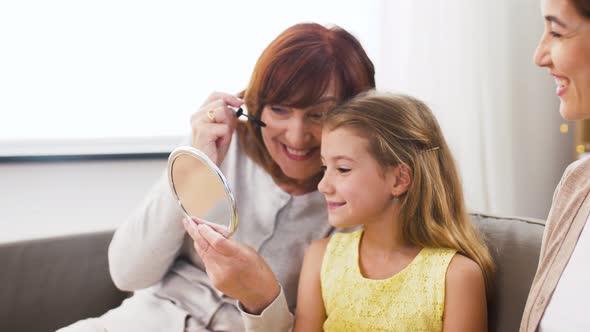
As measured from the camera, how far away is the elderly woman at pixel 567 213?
3.05 feet

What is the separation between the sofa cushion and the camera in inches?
46.6

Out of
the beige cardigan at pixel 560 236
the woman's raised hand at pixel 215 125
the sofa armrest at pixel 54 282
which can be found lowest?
the sofa armrest at pixel 54 282

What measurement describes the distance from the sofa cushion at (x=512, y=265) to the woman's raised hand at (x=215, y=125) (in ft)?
2.04

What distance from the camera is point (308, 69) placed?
4.51 ft

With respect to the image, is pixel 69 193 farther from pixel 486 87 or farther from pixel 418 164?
pixel 486 87

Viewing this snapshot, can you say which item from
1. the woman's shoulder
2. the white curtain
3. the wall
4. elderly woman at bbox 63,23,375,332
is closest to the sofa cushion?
the woman's shoulder

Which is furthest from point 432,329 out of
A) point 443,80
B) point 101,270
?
point 443,80

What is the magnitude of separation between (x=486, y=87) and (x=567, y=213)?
1.43 m

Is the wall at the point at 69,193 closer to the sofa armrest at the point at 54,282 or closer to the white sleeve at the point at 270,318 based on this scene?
the sofa armrest at the point at 54,282

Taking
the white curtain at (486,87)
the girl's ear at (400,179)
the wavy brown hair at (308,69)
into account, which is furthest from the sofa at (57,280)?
the white curtain at (486,87)

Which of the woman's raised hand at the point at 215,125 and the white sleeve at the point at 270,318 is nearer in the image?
the white sleeve at the point at 270,318

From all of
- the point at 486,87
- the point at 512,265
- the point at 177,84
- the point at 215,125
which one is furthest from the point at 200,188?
the point at 486,87

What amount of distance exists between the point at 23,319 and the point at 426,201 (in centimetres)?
111

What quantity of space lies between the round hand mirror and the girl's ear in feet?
1.19
